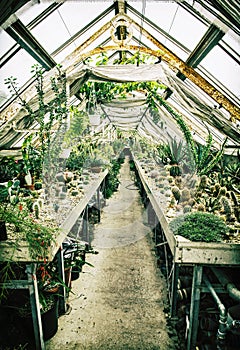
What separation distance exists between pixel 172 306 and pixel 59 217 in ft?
4.17

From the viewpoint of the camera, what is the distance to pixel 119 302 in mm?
2781

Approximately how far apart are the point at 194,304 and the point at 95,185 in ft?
7.44

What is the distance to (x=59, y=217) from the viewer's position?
228 cm

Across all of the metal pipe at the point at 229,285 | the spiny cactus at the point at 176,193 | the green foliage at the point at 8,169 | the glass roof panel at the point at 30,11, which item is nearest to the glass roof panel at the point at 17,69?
the glass roof panel at the point at 30,11

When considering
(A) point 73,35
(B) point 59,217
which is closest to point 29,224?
(B) point 59,217

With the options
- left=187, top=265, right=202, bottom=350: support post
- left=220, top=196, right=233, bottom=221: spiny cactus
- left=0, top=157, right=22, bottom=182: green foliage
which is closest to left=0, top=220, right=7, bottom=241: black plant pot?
left=0, top=157, right=22, bottom=182: green foliage

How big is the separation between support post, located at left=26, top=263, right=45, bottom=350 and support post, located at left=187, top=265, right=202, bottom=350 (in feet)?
3.52

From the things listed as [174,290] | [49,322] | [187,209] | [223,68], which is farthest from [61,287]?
[223,68]

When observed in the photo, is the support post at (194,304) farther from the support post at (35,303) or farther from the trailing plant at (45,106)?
the trailing plant at (45,106)

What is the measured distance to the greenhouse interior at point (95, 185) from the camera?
188 centimetres

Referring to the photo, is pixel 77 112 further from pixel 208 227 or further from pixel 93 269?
pixel 208 227

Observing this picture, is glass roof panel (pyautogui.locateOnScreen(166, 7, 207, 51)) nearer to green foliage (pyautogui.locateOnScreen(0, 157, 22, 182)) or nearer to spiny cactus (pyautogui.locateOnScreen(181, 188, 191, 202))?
spiny cactus (pyautogui.locateOnScreen(181, 188, 191, 202))

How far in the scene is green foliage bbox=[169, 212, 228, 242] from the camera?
1.81m

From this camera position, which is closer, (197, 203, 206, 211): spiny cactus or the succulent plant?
(197, 203, 206, 211): spiny cactus
